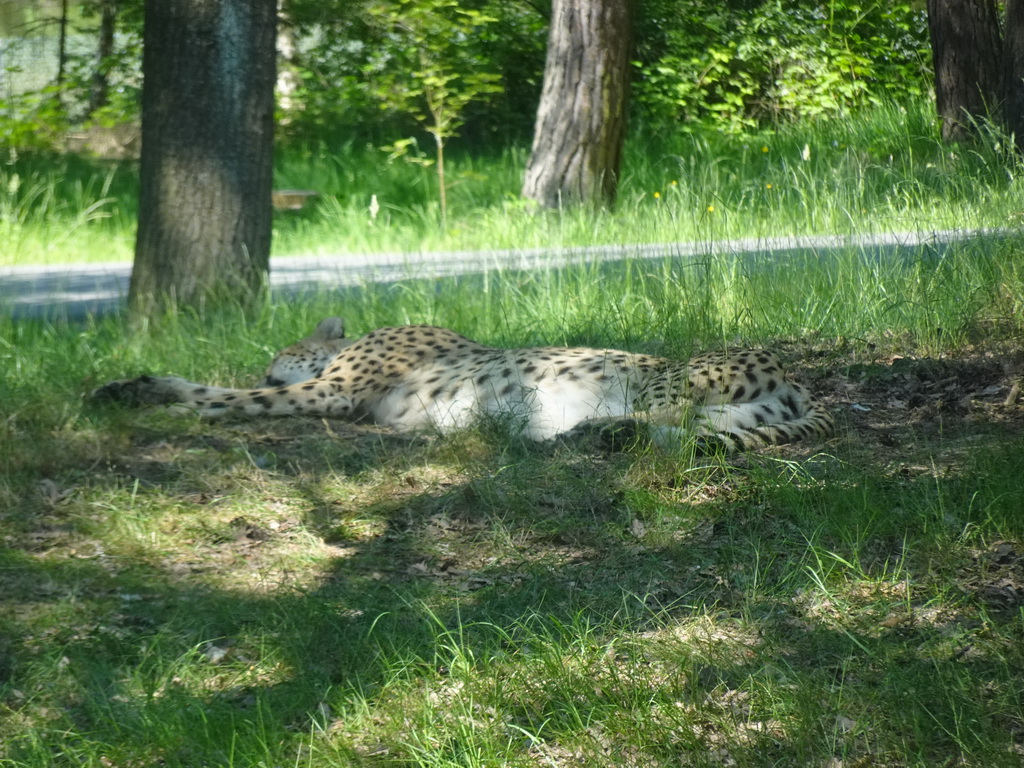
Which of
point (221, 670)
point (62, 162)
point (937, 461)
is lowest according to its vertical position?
point (221, 670)

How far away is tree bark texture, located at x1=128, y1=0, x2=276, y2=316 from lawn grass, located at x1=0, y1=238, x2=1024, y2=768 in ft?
4.42

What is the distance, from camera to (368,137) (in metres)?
19.0

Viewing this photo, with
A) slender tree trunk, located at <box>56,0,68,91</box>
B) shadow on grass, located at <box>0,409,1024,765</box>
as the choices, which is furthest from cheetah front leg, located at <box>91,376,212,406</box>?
slender tree trunk, located at <box>56,0,68,91</box>

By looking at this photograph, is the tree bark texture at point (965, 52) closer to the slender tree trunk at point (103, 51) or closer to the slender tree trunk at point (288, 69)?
the slender tree trunk at point (288, 69)

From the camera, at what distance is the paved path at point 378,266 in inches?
263

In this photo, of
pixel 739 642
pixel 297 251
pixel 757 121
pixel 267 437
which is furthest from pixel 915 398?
pixel 757 121

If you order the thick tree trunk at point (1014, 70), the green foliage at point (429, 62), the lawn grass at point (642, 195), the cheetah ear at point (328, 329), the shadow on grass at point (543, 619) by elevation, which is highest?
the green foliage at point (429, 62)

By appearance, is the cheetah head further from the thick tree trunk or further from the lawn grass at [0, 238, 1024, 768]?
the thick tree trunk

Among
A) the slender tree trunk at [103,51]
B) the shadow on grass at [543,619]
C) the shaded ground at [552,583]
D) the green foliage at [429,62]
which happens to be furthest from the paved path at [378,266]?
the slender tree trunk at [103,51]

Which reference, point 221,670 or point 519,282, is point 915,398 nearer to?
point 519,282

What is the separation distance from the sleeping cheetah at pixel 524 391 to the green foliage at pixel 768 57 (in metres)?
11.6

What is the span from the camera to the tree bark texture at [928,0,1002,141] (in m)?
10.2

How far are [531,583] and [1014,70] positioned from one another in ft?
19.6

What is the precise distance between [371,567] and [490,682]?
934 millimetres
